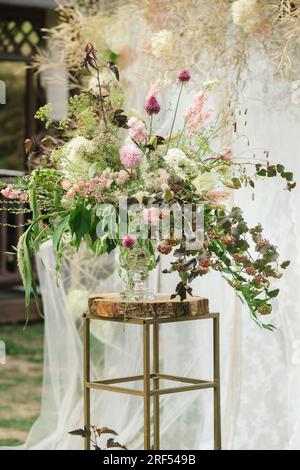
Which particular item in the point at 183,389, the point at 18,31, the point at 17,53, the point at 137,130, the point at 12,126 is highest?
the point at 18,31

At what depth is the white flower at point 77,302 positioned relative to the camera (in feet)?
13.9

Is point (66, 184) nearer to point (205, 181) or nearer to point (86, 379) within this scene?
point (205, 181)

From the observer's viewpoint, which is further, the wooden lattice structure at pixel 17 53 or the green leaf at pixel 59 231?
the wooden lattice structure at pixel 17 53

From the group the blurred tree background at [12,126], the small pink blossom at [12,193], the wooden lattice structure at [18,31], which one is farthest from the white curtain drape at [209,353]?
the blurred tree background at [12,126]

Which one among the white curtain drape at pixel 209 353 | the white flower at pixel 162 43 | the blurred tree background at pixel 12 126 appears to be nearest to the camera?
the white curtain drape at pixel 209 353

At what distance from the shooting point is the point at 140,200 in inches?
114

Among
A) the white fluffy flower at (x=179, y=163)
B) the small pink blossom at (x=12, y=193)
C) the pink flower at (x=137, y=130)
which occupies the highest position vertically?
the pink flower at (x=137, y=130)

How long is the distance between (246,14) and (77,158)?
0.90 metres

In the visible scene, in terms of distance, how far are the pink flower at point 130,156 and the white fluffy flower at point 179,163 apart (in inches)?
3.5

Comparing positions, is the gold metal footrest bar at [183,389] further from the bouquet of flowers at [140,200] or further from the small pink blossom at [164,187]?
the small pink blossom at [164,187]

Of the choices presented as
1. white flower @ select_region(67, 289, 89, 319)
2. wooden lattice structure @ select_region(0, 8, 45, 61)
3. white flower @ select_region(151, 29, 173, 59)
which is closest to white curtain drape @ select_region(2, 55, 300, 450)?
white flower @ select_region(67, 289, 89, 319)

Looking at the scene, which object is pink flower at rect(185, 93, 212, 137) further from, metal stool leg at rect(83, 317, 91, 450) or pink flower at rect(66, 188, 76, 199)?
metal stool leg at rect(83, 317, 91, 450)

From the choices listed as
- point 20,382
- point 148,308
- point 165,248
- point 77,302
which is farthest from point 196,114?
point 20,382

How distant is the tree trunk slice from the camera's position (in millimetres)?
3041
